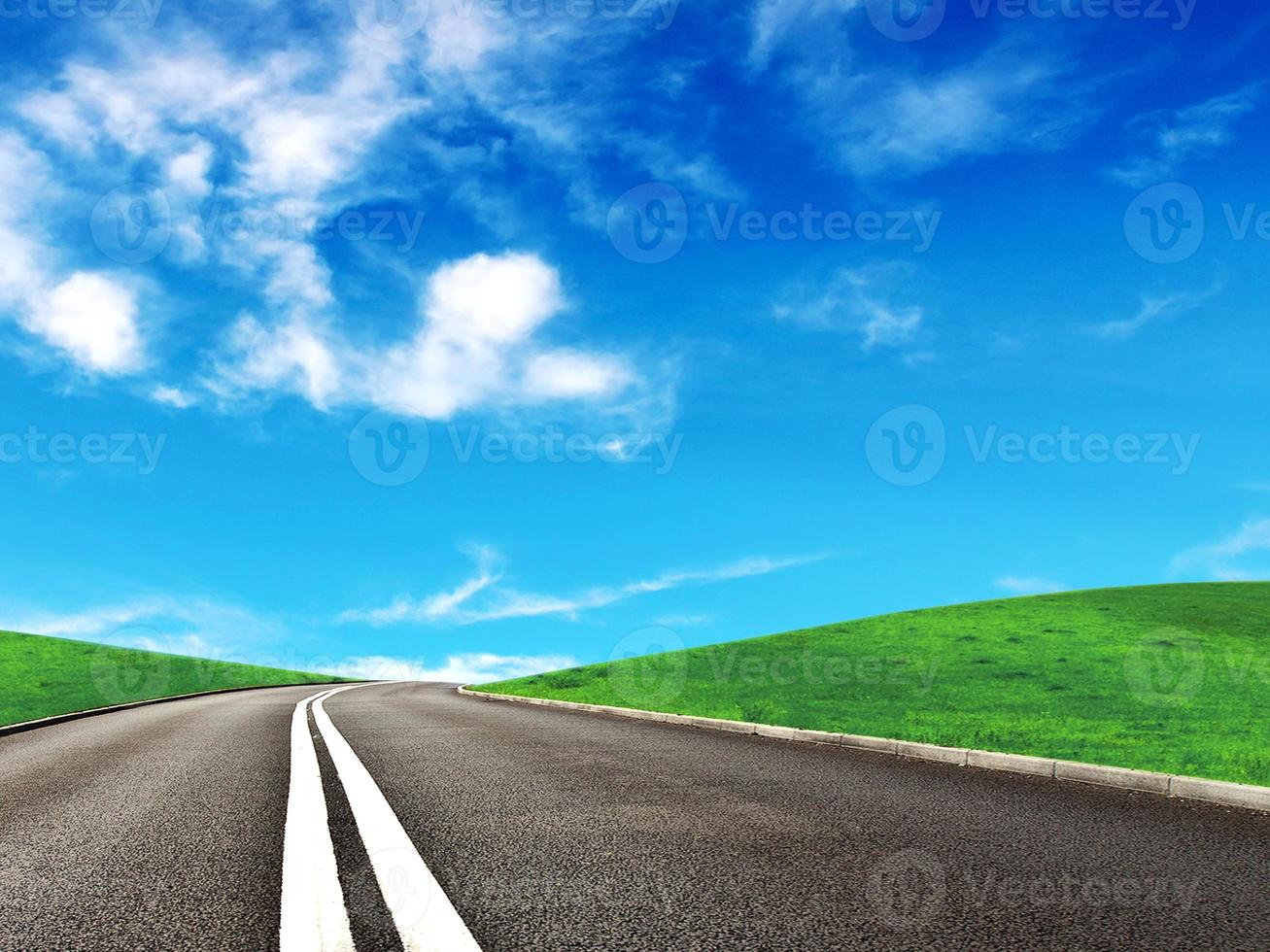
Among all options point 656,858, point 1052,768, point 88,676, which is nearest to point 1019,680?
point 1052,768

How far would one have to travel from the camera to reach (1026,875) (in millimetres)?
4473

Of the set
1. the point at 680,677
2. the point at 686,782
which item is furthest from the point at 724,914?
the point at 680,677

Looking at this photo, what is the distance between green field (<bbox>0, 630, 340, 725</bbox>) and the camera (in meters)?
29.8

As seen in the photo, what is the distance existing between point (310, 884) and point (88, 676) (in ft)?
132

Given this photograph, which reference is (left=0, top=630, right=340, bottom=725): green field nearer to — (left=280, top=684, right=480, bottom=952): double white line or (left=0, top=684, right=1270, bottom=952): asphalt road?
(left=0, top=684, right=1270, bottom=952): asphalt road

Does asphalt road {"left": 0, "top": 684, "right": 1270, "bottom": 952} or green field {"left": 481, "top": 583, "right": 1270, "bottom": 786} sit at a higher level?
green field {"left": 481, "top": 583, "right": 1270, "bottom": 786}

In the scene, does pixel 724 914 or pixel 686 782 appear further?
pixel 686 782

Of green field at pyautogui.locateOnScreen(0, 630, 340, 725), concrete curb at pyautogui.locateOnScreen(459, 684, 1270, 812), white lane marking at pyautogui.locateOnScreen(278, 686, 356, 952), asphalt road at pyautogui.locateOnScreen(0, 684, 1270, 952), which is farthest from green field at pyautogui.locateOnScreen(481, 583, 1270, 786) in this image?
green field at pyautogui.locateOnScreen(0, 630, 340, 725)

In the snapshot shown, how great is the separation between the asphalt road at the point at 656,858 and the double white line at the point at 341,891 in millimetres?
47

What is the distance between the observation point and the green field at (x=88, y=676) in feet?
97.7

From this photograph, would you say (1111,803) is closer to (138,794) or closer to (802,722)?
(802,722)

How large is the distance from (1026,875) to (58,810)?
7115mm

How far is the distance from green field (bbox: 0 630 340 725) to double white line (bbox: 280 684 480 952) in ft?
73.4

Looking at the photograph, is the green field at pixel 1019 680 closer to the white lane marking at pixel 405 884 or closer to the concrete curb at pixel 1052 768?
the concrete curb at pixel 1052 768
